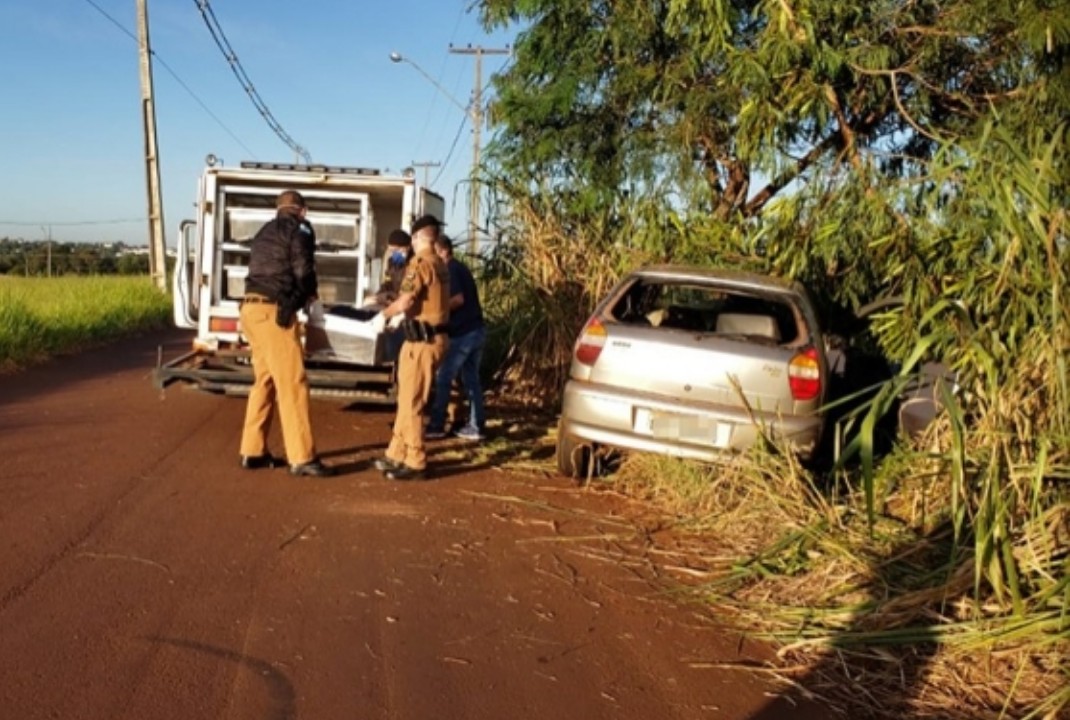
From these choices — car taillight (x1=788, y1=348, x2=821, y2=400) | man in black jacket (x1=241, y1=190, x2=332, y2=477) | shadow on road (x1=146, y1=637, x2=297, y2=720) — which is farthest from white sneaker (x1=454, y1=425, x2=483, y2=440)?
shadow on road (x1=146, y1=637, x2=297, y2=720)

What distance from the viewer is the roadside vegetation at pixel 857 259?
446 cm

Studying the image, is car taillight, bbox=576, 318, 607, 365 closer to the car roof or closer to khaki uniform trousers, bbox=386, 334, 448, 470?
the car roof

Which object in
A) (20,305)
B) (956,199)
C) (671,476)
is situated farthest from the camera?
(20,305)

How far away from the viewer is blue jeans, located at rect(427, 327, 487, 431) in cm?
865

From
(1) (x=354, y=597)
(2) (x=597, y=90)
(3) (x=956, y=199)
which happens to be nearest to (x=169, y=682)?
(1) (x=354, y=597)

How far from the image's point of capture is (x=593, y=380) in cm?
681

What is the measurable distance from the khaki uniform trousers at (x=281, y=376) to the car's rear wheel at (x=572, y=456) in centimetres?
174

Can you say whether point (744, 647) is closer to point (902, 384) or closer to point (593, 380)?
point (902, 384)

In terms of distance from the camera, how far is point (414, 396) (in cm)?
711

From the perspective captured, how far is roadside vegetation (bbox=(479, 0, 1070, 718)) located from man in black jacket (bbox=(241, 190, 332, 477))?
Result: 2456 millimetres

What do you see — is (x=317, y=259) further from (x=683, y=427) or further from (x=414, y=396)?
(x=683, y=427)

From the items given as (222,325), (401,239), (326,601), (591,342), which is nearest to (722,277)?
(591,342)

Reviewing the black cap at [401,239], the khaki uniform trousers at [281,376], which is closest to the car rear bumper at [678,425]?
the khaki uniform trousers at [281,376]

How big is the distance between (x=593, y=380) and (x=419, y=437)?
134 cm
